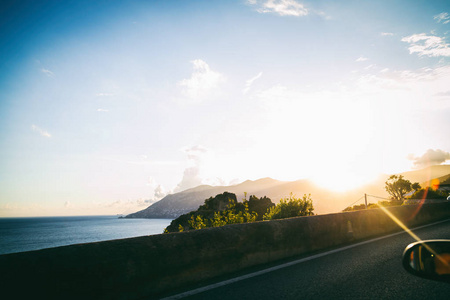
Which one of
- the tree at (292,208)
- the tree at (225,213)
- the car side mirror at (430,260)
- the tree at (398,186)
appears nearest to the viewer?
the car side mirror at (430,260)

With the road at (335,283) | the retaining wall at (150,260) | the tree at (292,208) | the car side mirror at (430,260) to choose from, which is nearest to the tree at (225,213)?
the tree at (292,208)

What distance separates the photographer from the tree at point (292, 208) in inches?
440

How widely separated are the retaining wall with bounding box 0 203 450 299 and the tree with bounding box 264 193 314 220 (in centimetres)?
445

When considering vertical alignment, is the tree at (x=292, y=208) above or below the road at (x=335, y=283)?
above

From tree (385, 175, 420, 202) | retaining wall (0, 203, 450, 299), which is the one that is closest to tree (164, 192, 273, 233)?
retaining wall (0, 203, 450, 299)

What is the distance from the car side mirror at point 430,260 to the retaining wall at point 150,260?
122 inches

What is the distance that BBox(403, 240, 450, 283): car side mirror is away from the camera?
1.75 meters

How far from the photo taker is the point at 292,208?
11273mm

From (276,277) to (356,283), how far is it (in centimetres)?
124

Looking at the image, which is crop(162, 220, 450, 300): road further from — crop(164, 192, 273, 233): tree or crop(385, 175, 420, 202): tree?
crop(385, 175, 420, 202): tree

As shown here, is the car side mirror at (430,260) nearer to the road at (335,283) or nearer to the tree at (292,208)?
the road at (335,283)

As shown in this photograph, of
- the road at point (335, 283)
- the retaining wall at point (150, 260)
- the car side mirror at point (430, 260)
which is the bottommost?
the road at point (335, 283)

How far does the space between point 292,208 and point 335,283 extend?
7326 millimetres

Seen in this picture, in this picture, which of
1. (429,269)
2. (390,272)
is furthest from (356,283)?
(429,269)
